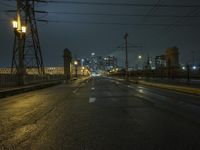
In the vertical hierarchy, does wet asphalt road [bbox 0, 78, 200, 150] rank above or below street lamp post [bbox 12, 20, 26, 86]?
below

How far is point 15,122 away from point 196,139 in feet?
19.5

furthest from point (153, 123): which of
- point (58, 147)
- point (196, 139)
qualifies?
point (58, 147)

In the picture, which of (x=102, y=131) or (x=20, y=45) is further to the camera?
(x=20, y=45)

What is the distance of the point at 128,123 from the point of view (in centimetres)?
961

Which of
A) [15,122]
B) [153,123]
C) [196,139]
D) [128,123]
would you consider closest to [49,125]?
[15,122]

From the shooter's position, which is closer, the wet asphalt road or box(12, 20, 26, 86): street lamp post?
the wet asphalt road

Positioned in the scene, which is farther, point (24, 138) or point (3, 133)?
point (3, 133)

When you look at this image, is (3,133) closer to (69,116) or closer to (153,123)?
(69,116)

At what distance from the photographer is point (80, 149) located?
21.0 feet

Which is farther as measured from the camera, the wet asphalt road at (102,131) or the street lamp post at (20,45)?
the street lamp post at (20,45)

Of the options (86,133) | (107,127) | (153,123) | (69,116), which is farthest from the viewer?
(69,116)

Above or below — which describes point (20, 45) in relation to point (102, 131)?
above

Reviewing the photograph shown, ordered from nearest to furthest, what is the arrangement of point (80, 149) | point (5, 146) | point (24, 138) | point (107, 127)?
1. point (80, 149)
2. point (5, 146)
3. point (24, 138)
4. point (107, 127)

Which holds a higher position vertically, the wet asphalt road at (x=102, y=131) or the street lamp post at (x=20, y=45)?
the street lamp post at (x=20, y=45)
